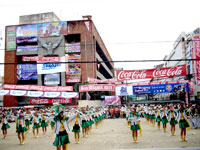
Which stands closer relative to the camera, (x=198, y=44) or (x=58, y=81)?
(x=198, y=44)

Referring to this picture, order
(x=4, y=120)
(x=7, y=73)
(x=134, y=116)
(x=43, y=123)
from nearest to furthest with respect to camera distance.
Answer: (x=134, y=116), (x=4, y=120), (x=43, y=123), (x=7, y=73)

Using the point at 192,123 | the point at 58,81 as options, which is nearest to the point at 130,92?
the point at 192,123

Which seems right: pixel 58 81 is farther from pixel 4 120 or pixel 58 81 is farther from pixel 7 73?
pixel 4 120

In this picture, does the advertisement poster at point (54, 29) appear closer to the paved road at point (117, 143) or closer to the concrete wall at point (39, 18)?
the concrete wall at point (39, 18)

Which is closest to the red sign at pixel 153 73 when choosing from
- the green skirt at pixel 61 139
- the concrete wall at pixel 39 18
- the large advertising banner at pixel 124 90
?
the large advertising banner at pixel 124 90

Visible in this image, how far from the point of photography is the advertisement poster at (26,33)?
59812 mm

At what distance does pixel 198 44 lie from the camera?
38.5 metres

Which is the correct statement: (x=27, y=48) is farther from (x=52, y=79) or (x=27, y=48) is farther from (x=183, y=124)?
(x=183, y=124)

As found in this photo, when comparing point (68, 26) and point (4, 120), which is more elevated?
point (68, 26)

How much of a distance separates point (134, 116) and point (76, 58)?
45198 mm

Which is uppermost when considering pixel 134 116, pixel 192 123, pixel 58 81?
pixel 58 81

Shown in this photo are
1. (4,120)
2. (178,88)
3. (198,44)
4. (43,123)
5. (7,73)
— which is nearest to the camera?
(4,120)

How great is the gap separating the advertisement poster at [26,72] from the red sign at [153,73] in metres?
29.9

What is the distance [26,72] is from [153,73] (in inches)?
1403
